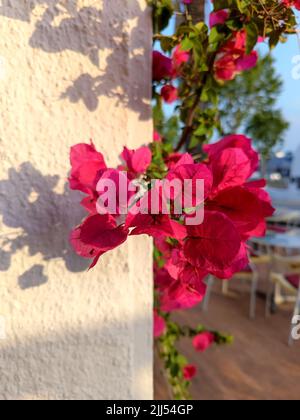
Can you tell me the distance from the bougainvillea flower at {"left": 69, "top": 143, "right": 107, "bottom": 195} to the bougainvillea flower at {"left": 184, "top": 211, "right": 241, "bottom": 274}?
0.16 m

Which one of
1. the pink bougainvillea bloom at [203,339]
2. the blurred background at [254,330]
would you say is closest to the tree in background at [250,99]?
the blurred background at [254,330]

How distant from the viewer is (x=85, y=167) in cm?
51

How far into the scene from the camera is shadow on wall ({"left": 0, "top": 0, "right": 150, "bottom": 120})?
59 cm

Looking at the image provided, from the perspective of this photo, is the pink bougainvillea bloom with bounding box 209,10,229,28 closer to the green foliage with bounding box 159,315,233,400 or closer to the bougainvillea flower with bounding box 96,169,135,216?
the bougainvillea flower with bounding box 96,169,135,216

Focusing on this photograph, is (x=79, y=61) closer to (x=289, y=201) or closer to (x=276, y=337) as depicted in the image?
(x=276, y=337)

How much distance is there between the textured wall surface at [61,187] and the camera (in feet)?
1.95

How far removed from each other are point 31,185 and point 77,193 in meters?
0.08

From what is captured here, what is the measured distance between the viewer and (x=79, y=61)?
62 cm

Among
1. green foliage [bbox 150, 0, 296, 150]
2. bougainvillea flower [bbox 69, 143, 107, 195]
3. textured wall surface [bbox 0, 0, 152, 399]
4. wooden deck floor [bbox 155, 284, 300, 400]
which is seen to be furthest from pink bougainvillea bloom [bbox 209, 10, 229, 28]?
wooden deck floor [bbox 155, 284, 300, 400]

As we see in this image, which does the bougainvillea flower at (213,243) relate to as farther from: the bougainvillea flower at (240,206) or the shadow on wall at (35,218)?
the shadow on wall at (35,218)

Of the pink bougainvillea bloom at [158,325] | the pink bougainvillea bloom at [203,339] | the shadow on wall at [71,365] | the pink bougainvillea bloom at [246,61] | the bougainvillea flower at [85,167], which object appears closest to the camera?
the bougainvillea flower at [85,167]

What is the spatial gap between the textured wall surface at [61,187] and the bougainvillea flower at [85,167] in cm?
12

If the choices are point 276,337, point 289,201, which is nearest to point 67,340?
point 276,337
